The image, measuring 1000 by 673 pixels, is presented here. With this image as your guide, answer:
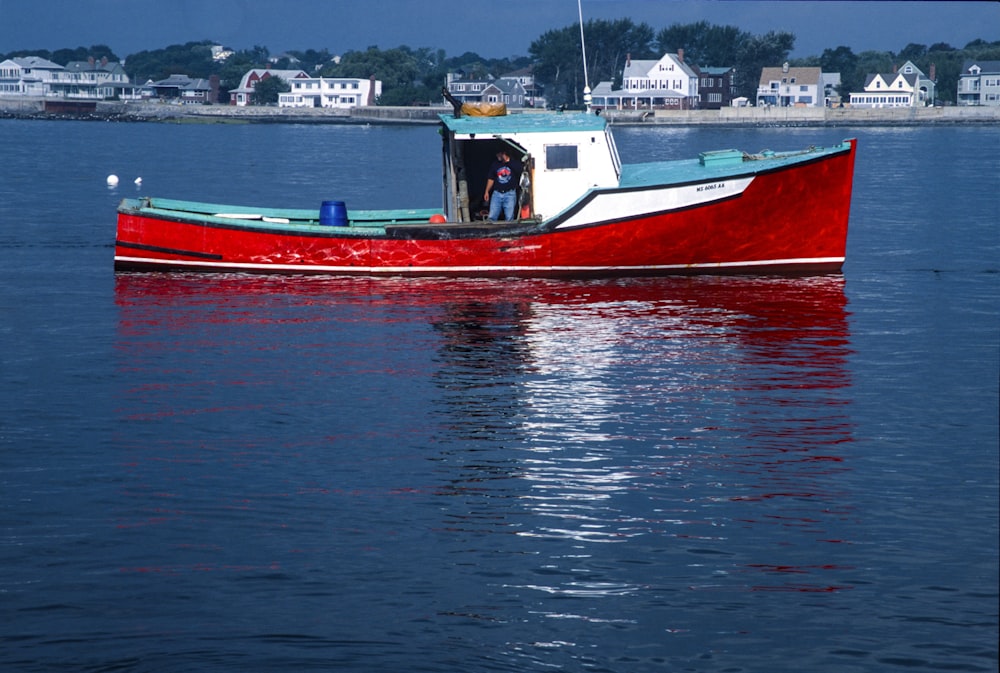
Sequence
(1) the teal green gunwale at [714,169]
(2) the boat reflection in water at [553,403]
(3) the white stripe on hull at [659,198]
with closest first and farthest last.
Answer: (2) the boat reflection in water at [553,403] → (3) the white stripe on hull at [659,198] → (1) the teal green gunwale at [714,169]

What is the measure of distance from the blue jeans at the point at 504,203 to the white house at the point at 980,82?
17959 cm

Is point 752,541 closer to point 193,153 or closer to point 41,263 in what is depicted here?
point 41,263

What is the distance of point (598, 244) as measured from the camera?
981 inches

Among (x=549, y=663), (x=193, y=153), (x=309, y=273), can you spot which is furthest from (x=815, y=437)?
(x=193, y=153)

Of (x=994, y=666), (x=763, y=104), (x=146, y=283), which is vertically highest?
(x=763, y=104)

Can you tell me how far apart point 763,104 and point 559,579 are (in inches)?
7367

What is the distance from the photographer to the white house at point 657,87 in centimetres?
17875

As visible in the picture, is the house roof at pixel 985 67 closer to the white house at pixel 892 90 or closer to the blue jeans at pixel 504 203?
the white house at pixel 892 90

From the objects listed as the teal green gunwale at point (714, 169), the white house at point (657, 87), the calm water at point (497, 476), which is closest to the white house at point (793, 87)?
the white house at point (657, 87)

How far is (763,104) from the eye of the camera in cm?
18912

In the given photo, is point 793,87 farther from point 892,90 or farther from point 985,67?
point 985,67

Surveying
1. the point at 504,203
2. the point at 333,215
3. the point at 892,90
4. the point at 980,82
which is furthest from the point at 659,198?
the point at 980,82

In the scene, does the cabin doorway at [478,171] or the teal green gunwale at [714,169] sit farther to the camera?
→ the cabin doorway at [478,171]

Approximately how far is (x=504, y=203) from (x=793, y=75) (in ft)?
566
